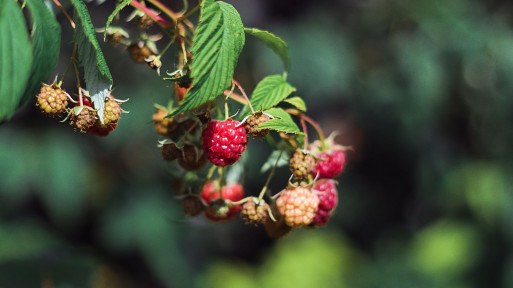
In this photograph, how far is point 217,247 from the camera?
13.9 ft

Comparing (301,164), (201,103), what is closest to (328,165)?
(301,164)

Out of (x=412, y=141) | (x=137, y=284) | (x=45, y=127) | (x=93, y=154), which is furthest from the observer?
(x=137, y=284)

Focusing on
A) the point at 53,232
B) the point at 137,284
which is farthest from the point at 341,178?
the point at 53,232

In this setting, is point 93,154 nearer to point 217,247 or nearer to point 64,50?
point 64,50

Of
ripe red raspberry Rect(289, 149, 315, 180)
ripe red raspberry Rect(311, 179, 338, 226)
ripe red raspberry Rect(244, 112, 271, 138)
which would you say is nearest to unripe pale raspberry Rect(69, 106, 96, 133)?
ripe red raspberry Rect(244, 112, 271, 138)

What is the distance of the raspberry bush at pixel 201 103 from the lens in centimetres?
74

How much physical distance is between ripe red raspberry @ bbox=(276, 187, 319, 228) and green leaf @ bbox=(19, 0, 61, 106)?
0.50 m

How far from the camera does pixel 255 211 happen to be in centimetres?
112

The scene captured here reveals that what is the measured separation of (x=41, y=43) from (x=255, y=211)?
1.76 feet

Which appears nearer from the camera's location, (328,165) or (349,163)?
(328,165)

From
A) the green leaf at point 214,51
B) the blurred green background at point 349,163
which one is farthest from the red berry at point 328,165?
the blurred green background at point 349,163

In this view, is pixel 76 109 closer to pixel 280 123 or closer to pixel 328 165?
pixel 280 123

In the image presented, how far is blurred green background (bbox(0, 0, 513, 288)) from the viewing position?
289cm

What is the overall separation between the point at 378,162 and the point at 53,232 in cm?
226
